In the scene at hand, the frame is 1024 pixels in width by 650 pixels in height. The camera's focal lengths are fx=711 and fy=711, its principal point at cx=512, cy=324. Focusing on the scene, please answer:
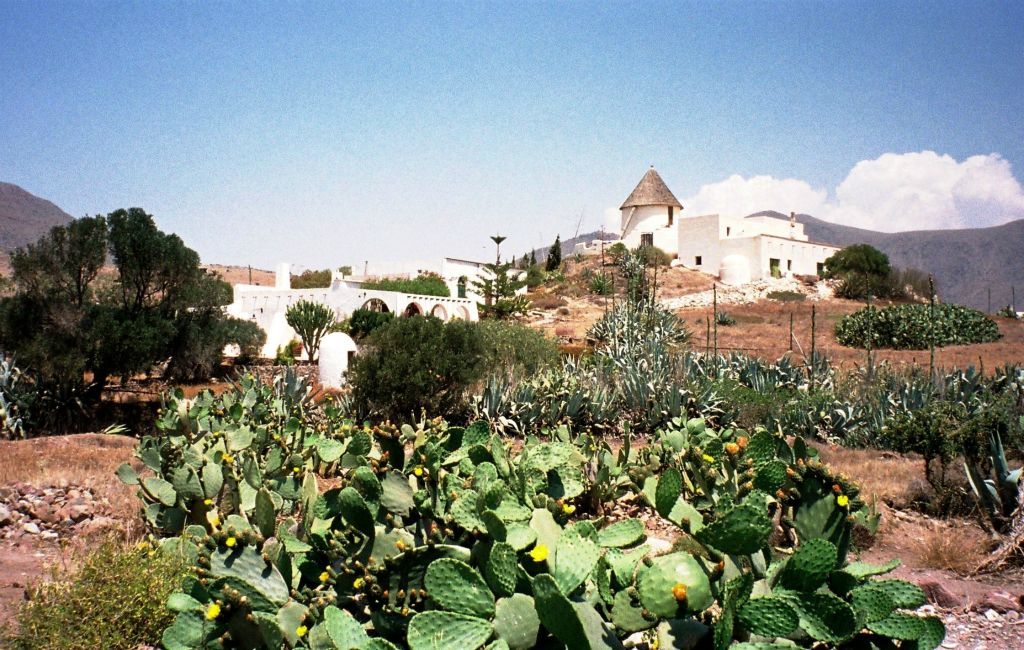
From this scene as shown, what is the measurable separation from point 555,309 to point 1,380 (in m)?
23.3

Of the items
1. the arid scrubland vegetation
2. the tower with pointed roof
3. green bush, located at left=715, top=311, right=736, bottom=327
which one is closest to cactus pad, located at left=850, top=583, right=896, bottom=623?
the arid scrubland vegetation

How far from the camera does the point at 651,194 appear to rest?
165ft

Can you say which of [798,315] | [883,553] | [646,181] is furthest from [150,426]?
[646,181]

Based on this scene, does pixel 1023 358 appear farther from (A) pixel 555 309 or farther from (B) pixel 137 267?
(B) pixel 137 267

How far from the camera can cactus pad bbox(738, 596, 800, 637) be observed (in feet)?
7.70

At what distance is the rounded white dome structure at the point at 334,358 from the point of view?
1619 cm

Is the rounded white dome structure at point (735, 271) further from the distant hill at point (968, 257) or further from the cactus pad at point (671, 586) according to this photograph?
the distant hill at point (968, 257)

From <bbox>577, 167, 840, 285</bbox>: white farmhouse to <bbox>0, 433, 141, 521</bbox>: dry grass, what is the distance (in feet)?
119

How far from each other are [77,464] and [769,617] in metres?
8.53

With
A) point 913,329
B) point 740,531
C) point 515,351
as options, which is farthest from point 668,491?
point 913,329

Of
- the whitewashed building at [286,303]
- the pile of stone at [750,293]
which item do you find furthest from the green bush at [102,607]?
the pile of stone at [750,293]

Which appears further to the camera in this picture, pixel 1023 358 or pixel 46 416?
pixel 1023 358

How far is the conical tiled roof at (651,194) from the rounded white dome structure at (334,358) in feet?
121

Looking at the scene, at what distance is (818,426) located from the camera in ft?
32.2
